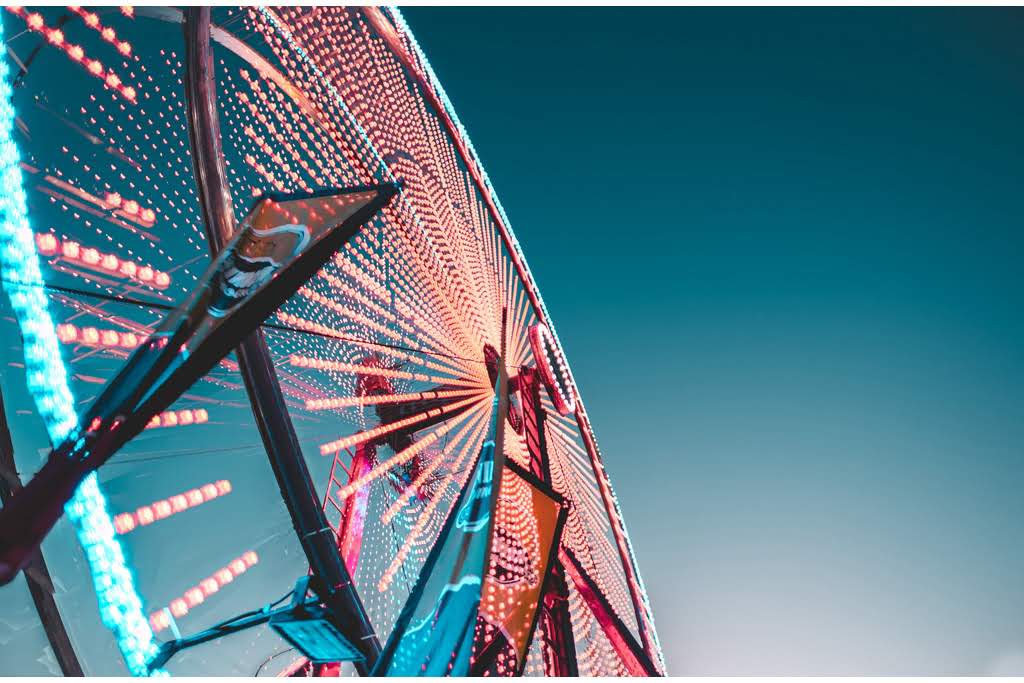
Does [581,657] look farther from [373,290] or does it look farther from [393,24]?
[393,24]

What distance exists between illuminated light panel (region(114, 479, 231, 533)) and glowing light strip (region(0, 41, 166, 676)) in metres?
0.19

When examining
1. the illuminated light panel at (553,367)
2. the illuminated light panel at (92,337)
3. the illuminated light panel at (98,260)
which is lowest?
the illuminated light panel at (92,337)

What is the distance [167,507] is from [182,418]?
3.38ft

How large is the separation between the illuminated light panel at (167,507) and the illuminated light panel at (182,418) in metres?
0.62

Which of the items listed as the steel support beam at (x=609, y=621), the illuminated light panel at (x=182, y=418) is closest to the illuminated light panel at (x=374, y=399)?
the illuminated light panel at (x=182, y=418)

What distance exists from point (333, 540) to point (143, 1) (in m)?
3.87

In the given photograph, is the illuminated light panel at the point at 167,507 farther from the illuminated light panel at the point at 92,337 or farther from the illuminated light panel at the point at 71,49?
the illuminated light panel at the point at 71,49

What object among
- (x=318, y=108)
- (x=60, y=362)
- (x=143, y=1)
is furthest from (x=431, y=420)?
(x=143, y=1)

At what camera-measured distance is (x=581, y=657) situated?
5984mm

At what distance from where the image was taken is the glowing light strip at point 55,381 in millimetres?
3141

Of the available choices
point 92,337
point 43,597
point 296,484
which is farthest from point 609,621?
point 43,597

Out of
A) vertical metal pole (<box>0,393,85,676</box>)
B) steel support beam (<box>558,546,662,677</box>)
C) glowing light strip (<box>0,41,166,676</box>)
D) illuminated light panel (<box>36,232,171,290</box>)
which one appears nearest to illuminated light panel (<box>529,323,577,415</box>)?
steel support beam (<box>558,546,662,677</box>)

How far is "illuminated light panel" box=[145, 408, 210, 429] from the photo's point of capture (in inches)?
183

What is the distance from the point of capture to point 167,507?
4.01 meters
